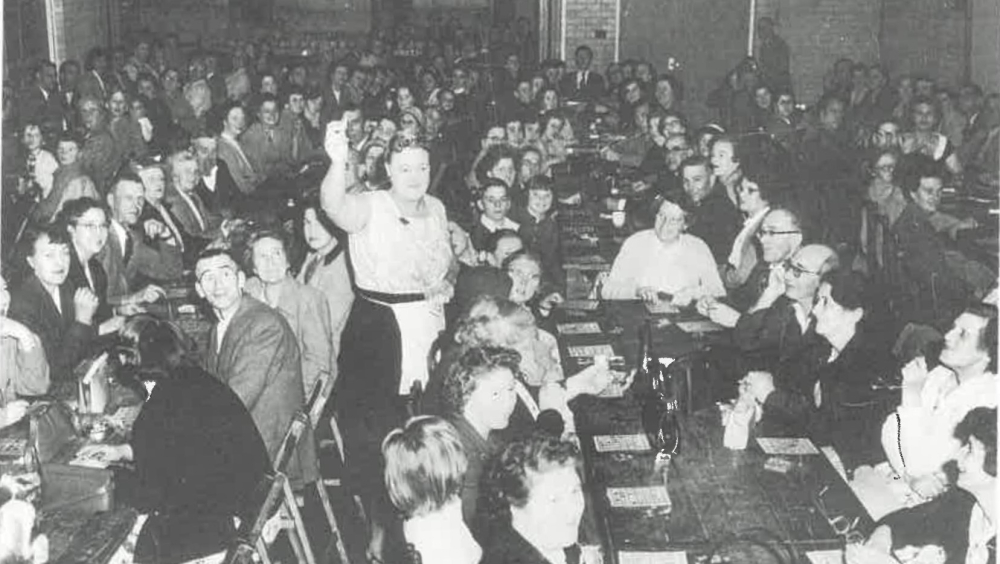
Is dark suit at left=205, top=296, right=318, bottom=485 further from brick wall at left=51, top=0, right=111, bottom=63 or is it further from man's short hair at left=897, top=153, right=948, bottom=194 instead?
brick wall at left=51, top=0, right=111, bottom=63

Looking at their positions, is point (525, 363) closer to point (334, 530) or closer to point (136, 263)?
point (334, 530)

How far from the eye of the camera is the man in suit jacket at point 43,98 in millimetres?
11345

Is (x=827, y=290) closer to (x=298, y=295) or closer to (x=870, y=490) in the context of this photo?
(x=870, y=490)

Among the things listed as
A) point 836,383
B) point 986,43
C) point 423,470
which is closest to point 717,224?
point 836,383

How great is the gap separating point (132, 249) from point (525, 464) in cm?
407

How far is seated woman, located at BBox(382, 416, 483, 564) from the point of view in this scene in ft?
10.2

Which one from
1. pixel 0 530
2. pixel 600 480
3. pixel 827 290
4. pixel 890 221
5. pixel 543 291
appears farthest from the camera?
pixel 890 221

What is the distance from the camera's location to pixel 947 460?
3994 mm

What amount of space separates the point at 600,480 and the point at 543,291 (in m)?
2.34

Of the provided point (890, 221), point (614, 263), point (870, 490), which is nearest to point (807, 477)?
point (870, 490)

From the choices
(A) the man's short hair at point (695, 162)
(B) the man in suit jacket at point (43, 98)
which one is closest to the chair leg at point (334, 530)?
(A) the man's short hair at point (695, 162)

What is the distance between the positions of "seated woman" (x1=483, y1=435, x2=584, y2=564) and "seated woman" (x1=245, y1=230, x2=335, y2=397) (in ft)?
6.17

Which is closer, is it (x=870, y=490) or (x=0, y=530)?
(x=0, y=530)

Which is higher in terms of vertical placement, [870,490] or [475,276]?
[475,276]
